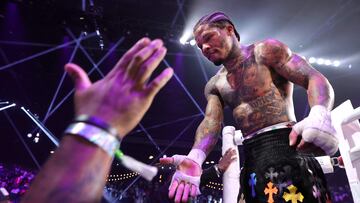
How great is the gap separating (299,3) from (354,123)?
7.17m

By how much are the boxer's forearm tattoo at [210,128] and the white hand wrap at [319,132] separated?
101 cm

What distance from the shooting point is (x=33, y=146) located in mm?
13984

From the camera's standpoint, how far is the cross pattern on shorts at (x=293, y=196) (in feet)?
6.07

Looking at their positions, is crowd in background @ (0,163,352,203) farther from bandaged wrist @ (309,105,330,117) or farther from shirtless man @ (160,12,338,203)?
bandaged wrist @ (309,105,330,117)

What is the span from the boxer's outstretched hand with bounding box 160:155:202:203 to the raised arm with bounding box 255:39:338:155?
84cm

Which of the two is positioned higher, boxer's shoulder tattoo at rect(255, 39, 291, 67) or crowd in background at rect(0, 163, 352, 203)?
crowd in background at rect(0, 163, 352, 203)

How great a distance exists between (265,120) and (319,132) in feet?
2.06

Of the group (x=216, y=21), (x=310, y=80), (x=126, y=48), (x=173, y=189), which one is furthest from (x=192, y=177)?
(x=126, y=48)

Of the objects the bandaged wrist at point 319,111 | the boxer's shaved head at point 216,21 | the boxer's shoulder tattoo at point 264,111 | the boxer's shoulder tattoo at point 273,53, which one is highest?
the boxer's shaved head at point 216,21

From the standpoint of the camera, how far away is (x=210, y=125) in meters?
2.66

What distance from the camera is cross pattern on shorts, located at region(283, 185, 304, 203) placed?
1.85 metres

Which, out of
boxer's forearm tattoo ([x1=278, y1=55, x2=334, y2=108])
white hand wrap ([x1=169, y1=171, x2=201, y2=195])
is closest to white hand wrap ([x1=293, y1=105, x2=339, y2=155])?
boxer's forearm tattoo ([x1=278, y1=55, x2=334, y2=108])

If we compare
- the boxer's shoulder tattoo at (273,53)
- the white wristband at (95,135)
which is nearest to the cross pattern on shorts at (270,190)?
the boxer's shoulder tattoo at (273,53)

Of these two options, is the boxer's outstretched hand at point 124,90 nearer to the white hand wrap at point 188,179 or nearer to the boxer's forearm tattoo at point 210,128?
the white hand wrap at point 188,179
